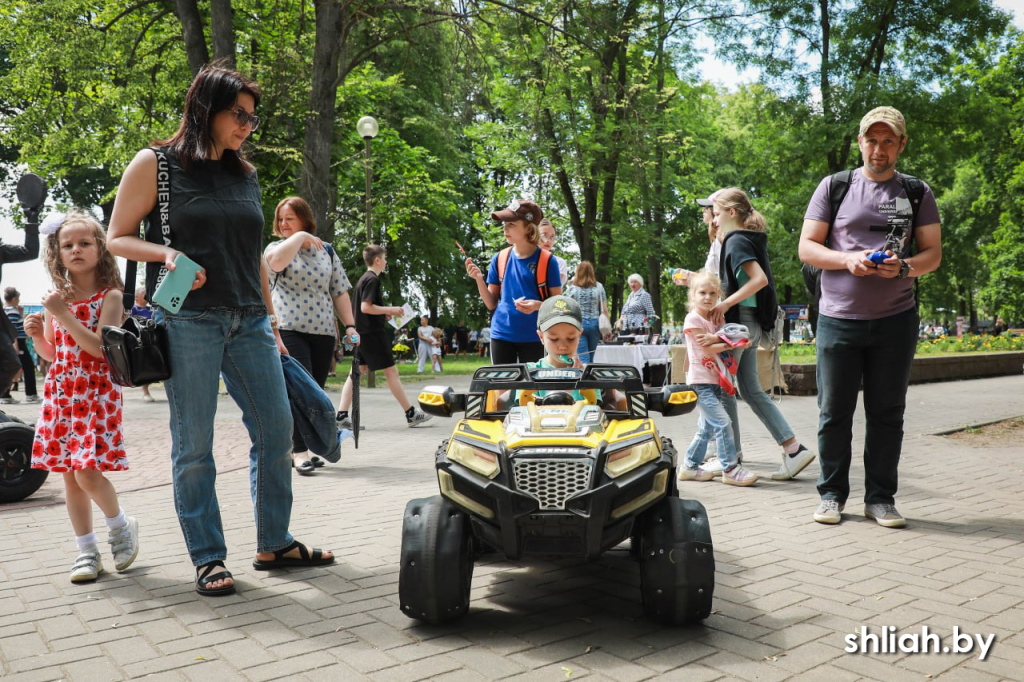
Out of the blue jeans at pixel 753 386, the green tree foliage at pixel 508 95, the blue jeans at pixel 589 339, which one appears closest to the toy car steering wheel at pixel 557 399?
the blue jeans at pixel 753 386

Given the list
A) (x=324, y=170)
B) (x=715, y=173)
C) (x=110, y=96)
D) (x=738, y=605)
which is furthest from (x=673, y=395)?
(x=715, y=173)

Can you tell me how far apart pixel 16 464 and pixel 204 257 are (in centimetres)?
332

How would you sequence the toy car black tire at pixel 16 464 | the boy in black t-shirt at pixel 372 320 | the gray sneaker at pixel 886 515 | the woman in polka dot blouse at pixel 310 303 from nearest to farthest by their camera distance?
the gray sneaker at pixel 886 515, the toy car black tire at pixel 16 464, the woman in polka dot blouse at pixel 310 303, the boy in black t-shirt at pixel 372 320

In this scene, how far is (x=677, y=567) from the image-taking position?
323cm

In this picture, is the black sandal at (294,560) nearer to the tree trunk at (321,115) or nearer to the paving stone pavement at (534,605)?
the paving stone pavement at (534,605)

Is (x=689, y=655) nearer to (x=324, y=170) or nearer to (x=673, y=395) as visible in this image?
(x=673, y=395)

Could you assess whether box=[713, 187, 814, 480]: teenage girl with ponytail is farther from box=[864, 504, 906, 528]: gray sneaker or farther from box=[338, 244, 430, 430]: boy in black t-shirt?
box=[338, 244, 430, 430]: boy in black t-shirt

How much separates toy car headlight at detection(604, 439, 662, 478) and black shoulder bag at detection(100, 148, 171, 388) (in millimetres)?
1967

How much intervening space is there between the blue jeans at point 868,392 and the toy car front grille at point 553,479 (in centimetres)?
251

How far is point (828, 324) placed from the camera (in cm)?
522

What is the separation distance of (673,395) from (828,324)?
196 centimetres

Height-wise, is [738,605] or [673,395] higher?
[673,395]

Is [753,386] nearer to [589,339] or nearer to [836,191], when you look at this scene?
[836,191]

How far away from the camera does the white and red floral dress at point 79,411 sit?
4.18 meters
